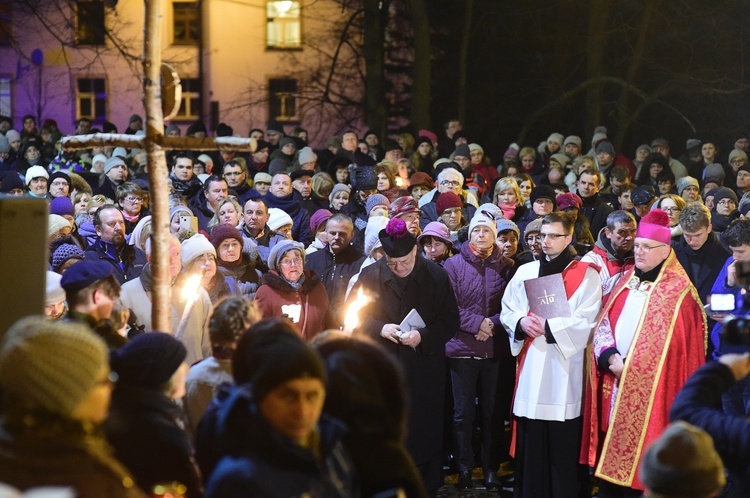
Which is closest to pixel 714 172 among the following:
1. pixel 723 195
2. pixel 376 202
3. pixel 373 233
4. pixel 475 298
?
pixel 723 195

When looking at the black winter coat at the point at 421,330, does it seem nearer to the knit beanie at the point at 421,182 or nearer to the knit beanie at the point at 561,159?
the knit beanie at the point at 421,182

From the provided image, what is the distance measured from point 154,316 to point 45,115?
31.4m

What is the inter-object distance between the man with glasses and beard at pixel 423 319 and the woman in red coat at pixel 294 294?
30 cm

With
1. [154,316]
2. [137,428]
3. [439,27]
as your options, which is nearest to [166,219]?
[154,316]

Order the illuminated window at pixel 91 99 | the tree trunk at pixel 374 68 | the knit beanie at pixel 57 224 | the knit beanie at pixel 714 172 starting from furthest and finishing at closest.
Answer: the illuminated window at pixel 91 99, the tree trunk at pixel 374 68, the knit beanie at pixel 714 172, the knit beanie at pixel 57 224

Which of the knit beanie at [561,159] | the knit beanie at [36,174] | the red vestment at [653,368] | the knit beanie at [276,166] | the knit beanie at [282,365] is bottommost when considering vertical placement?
the red vestment at [653,368]

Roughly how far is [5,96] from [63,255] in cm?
2910

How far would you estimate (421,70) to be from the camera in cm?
2531

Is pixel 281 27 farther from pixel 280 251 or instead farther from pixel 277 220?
pixel 280 251

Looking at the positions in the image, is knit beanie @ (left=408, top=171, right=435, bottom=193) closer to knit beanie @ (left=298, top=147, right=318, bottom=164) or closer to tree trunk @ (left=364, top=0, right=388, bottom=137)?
knit beanie @ (left=298, top=147, right=318, bottom=164)

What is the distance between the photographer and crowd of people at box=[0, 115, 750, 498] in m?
3.36

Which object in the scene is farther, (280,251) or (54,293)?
(280,251)

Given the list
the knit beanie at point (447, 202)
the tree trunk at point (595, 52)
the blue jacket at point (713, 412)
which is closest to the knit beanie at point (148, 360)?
the blue jacket at point (713, 412)

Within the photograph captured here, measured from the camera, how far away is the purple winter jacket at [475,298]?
28.7ft
